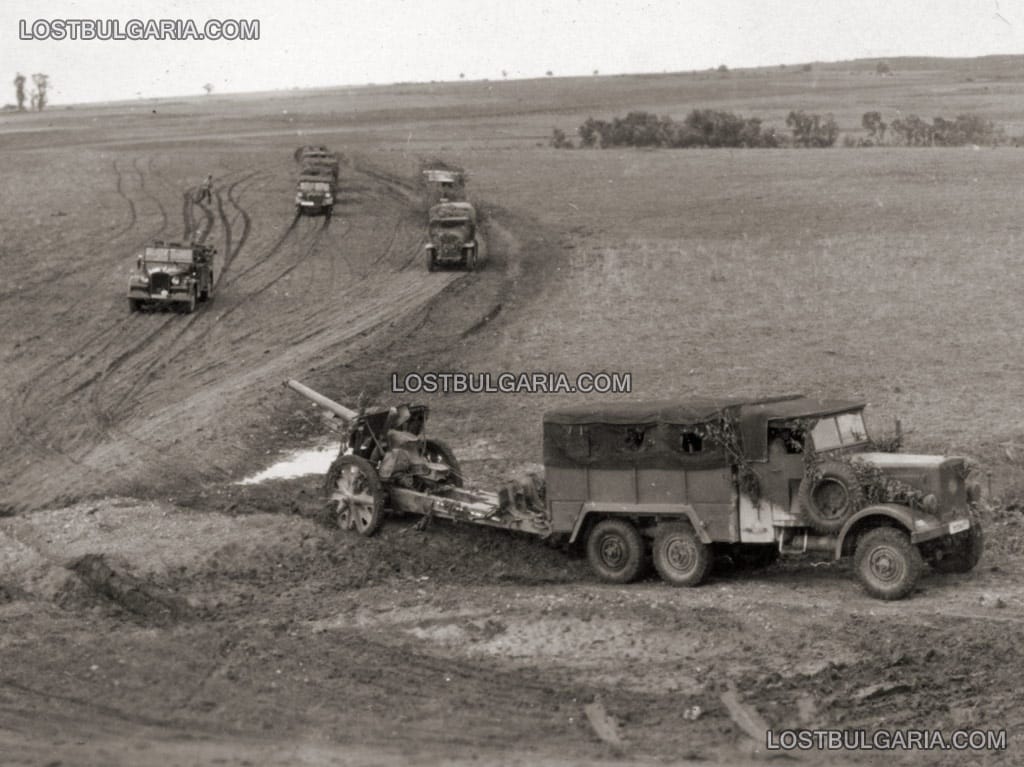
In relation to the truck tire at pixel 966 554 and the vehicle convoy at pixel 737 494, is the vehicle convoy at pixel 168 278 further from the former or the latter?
the truck tire at pixel 966 554

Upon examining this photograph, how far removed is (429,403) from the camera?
90.3ft

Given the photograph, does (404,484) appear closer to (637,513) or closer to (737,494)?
(637,513)

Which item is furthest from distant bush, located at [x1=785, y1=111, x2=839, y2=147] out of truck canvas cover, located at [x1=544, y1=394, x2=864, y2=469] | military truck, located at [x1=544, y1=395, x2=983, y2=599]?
military truck, located at [x1=544, y1=395, x2=983, y2=599]

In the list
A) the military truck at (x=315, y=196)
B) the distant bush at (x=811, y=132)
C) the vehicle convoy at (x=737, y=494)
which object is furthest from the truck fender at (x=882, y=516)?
the distant bush at (x=811, y=132)

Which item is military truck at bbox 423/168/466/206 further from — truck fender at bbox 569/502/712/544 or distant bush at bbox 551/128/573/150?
truck fender at bbox 569/502/712/544

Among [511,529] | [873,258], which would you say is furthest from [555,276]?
[511,529]

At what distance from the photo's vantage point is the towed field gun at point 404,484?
1870 cm

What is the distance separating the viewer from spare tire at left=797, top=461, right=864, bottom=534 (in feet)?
54.2

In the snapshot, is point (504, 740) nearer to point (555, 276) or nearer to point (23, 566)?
point (23, 566)

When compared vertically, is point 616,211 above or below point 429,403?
above

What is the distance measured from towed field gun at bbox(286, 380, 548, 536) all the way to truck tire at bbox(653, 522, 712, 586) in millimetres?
1521

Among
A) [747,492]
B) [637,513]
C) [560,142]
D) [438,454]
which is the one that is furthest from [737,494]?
[560,142]

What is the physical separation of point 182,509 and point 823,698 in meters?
10.3

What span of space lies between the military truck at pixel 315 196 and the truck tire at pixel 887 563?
116ft
